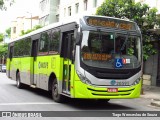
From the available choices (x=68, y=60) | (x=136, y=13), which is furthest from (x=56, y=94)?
(x=136, y=13)

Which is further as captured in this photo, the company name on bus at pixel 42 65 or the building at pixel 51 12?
the building at pixel 51 12

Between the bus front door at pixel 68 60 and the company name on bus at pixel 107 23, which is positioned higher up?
the company name on bus at pixel 107 23

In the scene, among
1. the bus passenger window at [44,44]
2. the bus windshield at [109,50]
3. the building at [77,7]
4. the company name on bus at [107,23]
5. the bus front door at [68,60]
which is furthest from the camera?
the building at [77,7]

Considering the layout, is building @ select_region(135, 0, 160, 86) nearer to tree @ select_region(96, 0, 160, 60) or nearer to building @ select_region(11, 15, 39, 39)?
tree @ select_region(96, 0, 160, 60)

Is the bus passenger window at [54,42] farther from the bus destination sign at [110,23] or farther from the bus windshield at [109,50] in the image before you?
the bus windshield at [109,50]

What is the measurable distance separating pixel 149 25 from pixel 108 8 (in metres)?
2.58

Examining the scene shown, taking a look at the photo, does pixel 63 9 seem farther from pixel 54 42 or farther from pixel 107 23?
pixel 107 23

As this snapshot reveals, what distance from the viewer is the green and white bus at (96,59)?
37.3 ft

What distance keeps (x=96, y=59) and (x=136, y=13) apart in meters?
9.75

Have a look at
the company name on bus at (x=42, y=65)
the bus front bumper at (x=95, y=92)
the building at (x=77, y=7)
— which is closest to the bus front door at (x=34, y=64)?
the company name on bus at (x=42, y=65)

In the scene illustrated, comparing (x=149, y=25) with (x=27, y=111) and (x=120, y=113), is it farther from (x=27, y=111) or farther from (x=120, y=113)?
(x=27, y=111)

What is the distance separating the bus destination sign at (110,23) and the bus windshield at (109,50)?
32 cm

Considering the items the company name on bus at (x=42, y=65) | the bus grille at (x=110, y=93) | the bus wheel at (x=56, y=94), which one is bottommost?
the bus wheel at (x=56, y=94)

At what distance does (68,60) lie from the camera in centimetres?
1242
